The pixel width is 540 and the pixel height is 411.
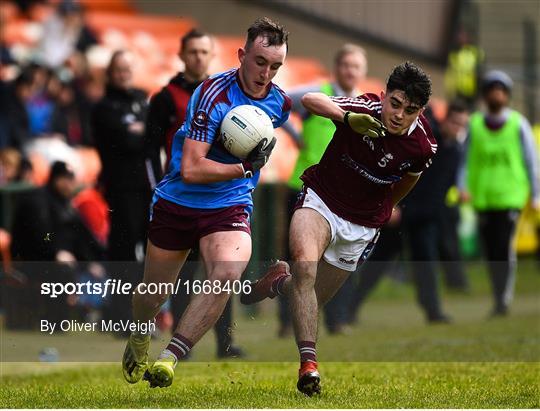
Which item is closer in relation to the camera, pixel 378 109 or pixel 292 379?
pixel 378 109

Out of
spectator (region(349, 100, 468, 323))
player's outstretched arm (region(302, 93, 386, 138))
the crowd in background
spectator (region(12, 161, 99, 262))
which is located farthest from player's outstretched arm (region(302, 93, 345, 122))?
spectator (region(349, 100, 468, 323))

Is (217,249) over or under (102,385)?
over

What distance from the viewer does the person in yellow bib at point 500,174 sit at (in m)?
14.9

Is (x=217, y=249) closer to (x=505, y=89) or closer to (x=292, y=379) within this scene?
(x=292, y=379)

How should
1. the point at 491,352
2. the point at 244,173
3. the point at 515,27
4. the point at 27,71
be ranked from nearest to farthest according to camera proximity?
the point at 244,173, the point at 491,352, the point at 27,71, the point at 515,27

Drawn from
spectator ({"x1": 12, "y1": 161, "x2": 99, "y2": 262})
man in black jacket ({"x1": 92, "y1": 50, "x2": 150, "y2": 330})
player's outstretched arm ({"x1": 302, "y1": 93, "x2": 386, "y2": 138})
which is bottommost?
spectator ({"x1": 12, "y1": 161, "x2": 99, "y2": 262})

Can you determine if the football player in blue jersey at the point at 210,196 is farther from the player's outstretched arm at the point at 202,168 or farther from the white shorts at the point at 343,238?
the white shorts at the point at 343,238

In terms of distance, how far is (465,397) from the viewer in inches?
330

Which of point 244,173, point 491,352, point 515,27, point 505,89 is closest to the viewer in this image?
point 244,173

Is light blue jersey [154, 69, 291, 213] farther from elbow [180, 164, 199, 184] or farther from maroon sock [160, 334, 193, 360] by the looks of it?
maroon sock [160, 334, 193, 360]

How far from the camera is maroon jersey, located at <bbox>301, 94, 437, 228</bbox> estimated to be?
28.3 feet

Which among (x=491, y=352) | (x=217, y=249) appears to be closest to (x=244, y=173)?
(x=217, y=249)

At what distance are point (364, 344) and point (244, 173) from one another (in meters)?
3.94

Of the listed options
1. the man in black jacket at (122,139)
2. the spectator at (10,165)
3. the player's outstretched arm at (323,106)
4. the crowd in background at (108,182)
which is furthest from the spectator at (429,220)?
the player's outstretched arm at (323,106)
